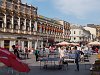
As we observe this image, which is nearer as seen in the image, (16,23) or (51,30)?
(16,23)

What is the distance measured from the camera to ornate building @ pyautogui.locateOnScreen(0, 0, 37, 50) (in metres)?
51.2

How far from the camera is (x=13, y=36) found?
54531 millimetres

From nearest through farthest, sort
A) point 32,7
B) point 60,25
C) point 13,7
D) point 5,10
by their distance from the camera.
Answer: point 5,10, point 13,7, point 32,7, point 60,25

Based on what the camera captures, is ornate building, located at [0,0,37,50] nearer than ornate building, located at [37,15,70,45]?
Yes

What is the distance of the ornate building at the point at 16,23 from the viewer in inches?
2015

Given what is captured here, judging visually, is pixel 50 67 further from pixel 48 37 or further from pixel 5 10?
pixel 48 37

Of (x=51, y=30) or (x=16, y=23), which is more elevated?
(x=51, y=30)

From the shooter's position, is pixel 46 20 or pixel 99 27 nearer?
pixel 46 20

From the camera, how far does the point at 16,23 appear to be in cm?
5609

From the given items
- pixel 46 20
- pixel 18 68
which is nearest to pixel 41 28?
pixel 46 20

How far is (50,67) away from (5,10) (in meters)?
31.5

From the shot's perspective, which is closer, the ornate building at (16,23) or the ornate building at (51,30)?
the ornate building at (16,23)

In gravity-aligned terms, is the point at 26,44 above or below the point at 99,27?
below

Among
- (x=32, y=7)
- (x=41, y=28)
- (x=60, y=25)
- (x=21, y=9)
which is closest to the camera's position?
(x=21, y=9)
